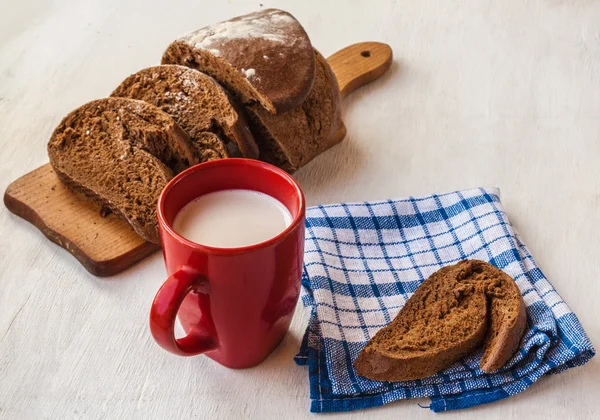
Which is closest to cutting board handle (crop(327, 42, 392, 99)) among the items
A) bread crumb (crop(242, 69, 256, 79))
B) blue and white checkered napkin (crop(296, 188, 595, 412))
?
bread crumb (crop(242, 69, 256, 79))

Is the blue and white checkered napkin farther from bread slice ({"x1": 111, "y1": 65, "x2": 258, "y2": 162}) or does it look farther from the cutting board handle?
the cutting board handle

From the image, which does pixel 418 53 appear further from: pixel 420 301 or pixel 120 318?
pixel 120 318

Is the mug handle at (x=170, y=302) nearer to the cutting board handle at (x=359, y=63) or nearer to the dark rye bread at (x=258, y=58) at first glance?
the dark rye bread at (x=258, y=58)

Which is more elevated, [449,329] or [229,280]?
[229,280]

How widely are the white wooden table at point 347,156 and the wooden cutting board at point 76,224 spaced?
0.03 meters

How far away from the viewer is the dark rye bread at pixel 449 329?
1.08m

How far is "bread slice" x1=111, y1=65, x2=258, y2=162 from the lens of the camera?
1.45 metres

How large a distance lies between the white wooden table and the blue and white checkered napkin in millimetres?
33

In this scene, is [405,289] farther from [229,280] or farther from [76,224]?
[76,224]

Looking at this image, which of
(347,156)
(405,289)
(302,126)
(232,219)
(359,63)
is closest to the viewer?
(232,219)

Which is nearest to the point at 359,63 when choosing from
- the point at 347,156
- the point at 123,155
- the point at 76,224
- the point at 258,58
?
the point at 347,156

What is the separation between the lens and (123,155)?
143 centimetres

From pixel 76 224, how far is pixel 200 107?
1.09ft

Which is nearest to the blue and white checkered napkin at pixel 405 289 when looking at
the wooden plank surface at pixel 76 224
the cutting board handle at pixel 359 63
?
the wooden plank surface at pixel 76 224
